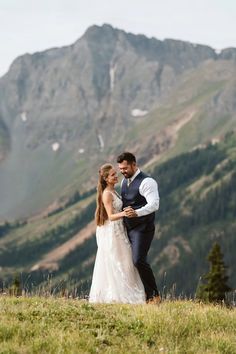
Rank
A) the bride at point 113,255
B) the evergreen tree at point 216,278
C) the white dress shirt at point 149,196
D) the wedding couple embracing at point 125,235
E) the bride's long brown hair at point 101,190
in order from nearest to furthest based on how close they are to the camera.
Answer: the white dress shirt at point 149,196
the wedding couple embracing at point 125,235
the bride at point 113,255
the bride's long brown hair at point 101,190
the evergreen tree at point 216,278

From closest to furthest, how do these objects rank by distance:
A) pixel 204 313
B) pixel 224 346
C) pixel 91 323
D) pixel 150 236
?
pixel 224 346 → pixel 91 323 → pixel 204 313 → pixel 150 236

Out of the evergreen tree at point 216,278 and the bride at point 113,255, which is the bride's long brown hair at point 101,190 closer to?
the bride at point 113,255

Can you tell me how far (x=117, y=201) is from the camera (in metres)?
16.8

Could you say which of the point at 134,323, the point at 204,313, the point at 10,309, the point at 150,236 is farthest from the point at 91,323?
the point at 150,236

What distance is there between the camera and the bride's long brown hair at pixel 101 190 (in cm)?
1684

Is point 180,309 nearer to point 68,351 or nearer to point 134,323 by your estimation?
point 134,323

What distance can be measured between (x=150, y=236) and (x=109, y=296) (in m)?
2.18

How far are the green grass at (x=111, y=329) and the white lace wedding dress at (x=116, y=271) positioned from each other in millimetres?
3359

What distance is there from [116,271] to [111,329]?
5.89 m

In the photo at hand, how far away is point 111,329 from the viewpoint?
10984 millimetres

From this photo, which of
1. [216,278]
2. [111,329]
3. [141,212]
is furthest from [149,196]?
[216,278]

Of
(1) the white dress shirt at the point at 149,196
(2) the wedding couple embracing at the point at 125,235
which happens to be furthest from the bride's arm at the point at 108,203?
(1) the white dress shirt at the point at 149,196

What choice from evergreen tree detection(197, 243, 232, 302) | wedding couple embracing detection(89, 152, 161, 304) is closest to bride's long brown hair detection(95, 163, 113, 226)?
wedding couple embracing detection(89, 152, 161, 304)

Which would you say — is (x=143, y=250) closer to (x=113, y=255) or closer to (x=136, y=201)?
(x=113, y=255)
